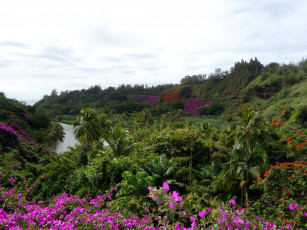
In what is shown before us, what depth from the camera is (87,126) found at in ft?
68.9

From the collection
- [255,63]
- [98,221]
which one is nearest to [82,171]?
[98,221]

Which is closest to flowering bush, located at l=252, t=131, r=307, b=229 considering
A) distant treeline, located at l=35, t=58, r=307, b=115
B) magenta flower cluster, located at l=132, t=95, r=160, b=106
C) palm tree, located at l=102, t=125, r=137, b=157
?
palm tree, located at l=102, t=125, r=137, b=157

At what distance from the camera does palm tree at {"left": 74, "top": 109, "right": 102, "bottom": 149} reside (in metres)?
20.9

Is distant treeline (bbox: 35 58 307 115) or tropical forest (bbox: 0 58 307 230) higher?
distant treeline (bbox: 35 58 307 115)

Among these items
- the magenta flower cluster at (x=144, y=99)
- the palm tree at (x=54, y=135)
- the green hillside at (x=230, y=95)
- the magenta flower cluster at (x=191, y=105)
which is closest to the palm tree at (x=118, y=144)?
the palm tree at (x=54, y=135)

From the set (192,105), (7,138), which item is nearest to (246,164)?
(7,138)

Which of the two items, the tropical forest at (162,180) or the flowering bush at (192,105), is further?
the flowering bush at (192,105)

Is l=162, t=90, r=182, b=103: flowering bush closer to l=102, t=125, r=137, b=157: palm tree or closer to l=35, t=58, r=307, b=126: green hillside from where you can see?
l=35, t=58, r=307, b=126: green hillside

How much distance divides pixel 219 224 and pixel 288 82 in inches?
2754

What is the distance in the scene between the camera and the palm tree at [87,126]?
20.9 metres

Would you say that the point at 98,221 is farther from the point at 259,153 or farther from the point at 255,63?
the point at 255,63

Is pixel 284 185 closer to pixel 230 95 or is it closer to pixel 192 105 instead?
pixel 192 105

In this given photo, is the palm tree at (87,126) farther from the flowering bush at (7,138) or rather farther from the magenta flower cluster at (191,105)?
the magenta flower cluster at (191,105)

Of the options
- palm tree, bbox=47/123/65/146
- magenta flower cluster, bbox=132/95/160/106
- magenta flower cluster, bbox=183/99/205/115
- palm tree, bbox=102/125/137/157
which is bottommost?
palm tree, bbox=47/123/65/146
